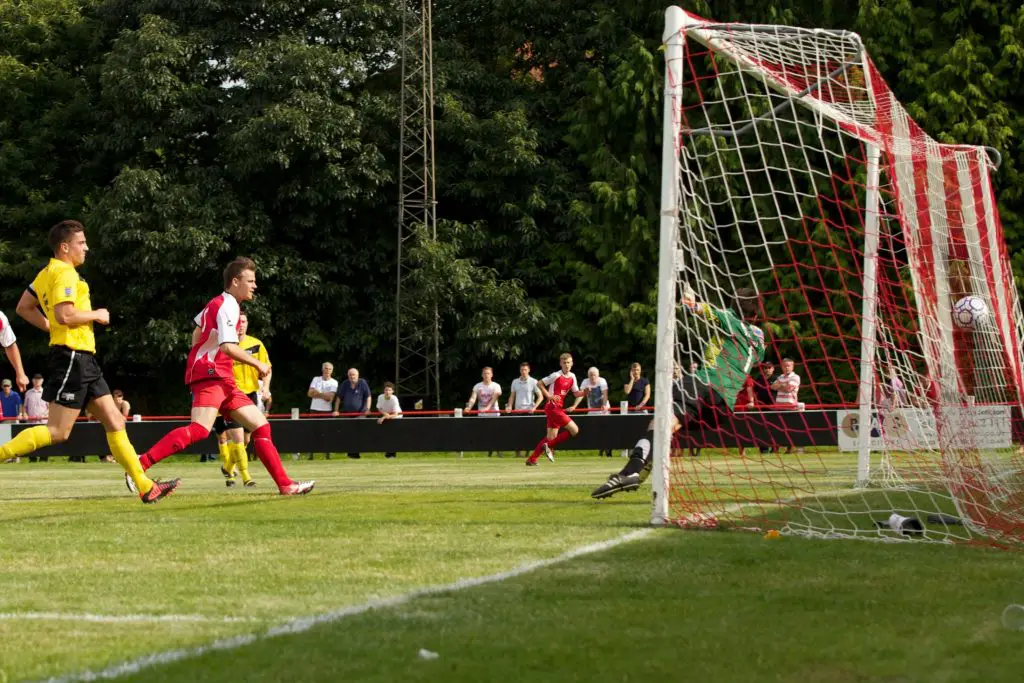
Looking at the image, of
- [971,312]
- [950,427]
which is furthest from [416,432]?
[950,427]

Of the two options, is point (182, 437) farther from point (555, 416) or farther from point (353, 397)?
point (353, 397)

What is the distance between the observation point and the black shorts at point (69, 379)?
9.96 meters

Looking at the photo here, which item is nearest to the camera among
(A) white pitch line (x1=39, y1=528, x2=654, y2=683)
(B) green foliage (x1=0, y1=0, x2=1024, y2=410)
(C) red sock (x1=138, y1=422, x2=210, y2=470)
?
(A) white pitch line (x1=39, y1=528, x2=654, y2=683)

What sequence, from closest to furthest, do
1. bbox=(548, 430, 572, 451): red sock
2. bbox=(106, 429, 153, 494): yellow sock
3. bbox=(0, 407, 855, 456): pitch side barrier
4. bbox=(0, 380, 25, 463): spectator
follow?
bbox=(106, 429, 153, 494): yellow sock → bbox=(548, 430, 572, 451): red sock → bbox=(0, 407, 855, 456): pitch side barrier → bbox=(0, 380, 25, 463): spectator

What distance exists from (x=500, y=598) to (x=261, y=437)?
574 cm

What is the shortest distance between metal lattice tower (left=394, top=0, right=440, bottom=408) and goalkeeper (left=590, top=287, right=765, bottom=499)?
75.8 feet

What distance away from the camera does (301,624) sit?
201 inches

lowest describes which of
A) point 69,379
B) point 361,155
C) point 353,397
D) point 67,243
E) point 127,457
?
point 127,457

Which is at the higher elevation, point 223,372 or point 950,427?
point 223,372

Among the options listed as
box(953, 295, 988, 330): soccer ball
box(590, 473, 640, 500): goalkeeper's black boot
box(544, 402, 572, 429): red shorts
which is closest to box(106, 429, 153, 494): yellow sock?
box(590, 473, 640, 500): goalkeeper's black boot

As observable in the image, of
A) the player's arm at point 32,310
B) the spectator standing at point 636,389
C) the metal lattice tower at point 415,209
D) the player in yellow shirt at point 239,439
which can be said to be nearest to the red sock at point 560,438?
the spectator standing at point 636,389

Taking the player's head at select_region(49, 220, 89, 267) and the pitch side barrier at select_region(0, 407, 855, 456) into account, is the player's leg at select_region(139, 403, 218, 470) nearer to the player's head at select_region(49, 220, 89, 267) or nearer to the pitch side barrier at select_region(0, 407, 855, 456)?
the player's head at select_region(49, 220, 89, 267)

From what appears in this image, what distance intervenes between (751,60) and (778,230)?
21.7 metres

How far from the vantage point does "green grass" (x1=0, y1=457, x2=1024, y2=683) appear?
14.4ft
